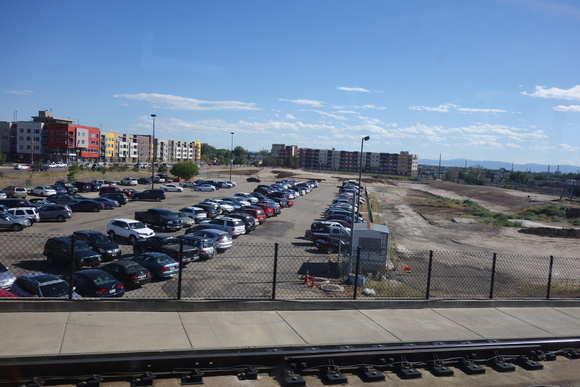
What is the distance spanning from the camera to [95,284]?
14.2 m

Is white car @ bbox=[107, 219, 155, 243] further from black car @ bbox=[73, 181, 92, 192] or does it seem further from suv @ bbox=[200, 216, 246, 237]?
black car @ bbox=[73, 181, 92, 192]

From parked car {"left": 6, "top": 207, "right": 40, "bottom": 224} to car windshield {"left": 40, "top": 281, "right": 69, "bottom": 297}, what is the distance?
20620 millimetres

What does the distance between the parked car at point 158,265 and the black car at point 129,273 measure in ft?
3.05

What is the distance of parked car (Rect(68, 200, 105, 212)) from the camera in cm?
3825

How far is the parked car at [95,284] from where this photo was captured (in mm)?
14164

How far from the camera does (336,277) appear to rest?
67.4 feet

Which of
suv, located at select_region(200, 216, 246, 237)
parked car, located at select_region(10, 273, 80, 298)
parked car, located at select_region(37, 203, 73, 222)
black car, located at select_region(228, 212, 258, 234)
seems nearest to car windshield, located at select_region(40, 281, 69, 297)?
parked car, located at select_region(10, 273, 80, 298)

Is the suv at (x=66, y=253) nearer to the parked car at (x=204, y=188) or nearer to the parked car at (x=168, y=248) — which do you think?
the parked car at (x=168, y=248)

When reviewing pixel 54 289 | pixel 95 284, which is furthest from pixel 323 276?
pixel 54 289

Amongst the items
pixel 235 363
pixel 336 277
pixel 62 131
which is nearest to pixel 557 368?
pixel 235 363

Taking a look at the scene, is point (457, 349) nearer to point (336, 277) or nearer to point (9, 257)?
point (336, 277)

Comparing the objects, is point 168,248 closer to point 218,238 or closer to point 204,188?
point 218,238

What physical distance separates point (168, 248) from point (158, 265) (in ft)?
11.0

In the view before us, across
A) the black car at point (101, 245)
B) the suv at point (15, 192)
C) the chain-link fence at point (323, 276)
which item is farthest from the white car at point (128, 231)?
the suv at point (15, 192)
